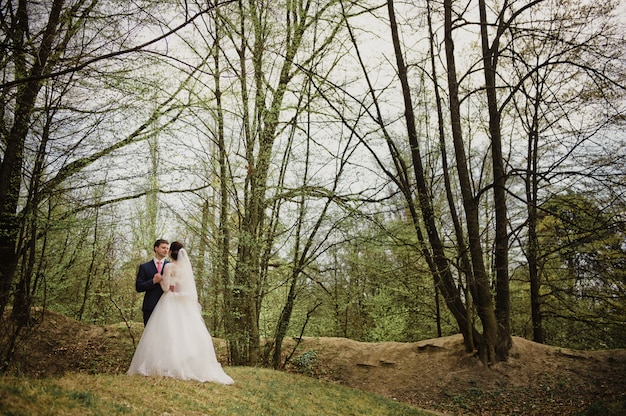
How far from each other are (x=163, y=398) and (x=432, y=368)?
8741 mm

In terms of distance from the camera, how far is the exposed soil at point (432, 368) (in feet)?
29.4

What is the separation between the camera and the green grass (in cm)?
288

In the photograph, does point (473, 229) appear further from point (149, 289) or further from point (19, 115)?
point (19, 115)

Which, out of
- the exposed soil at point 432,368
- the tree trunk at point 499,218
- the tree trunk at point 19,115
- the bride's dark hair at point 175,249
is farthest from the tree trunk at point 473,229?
the tree trunk at point 19,115

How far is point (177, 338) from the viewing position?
17.1 ft

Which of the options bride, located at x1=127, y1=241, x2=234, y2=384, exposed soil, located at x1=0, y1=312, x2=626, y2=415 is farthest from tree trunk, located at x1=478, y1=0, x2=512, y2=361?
bride, located at x1=127, y1=241, x2=234, y2=384

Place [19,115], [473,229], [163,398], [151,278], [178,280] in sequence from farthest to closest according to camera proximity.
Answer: [473,229] < [19,115] < [151,278] < [178,280] < [163,398]

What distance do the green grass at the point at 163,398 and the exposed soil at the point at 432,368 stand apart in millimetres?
2616

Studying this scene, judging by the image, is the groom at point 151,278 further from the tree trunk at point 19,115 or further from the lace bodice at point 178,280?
the tree trunk at point 19,115

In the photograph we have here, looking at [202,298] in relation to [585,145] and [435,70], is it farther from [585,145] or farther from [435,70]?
[585,145]

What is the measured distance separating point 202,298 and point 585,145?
12798mm

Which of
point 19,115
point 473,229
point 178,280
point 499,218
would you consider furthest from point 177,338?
point 499,218

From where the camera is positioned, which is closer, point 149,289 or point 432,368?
point 149,289

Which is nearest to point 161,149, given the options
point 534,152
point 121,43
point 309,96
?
point 309,96
